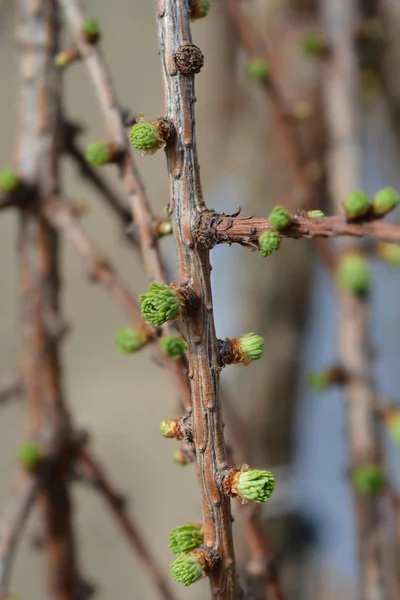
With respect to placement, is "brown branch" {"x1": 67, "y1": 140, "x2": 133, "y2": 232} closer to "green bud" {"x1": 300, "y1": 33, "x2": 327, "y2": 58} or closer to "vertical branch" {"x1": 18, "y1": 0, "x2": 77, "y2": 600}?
"vertical branch" {"x1": 18, "y1": 0, "x2": 77, "y2": 600}

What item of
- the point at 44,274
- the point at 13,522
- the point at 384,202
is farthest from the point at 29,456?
the point at 384,202

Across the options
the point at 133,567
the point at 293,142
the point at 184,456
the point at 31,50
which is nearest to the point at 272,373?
the point at 133,567

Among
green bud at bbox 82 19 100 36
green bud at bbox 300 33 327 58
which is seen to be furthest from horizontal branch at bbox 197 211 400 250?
green bud at bbox 300 33 327 58

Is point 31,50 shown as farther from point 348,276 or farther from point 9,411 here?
point 9,411

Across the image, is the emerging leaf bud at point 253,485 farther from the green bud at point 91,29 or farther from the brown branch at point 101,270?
the green bud at point 91,29

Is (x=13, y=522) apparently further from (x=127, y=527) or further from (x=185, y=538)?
(x=185, y=538)
